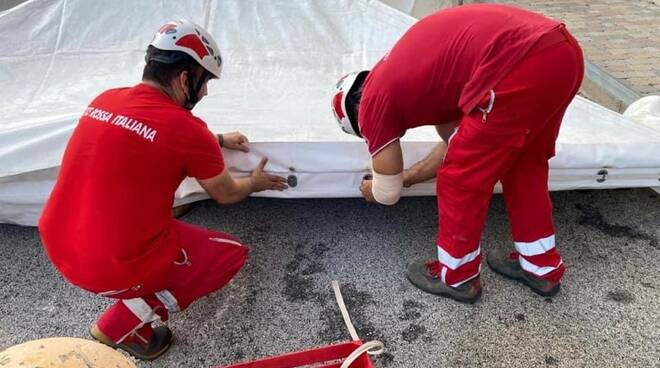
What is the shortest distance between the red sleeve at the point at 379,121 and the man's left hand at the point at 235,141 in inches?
22.4

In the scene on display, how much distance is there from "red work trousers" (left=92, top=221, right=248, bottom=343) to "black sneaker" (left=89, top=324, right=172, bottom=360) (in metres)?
0.02

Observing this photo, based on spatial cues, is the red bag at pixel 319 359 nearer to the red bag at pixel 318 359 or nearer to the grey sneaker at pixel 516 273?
the red bag at pixel 318 359

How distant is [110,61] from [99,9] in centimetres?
37

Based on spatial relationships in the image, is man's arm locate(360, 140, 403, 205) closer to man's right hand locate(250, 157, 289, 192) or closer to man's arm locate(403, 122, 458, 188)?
man's arm locate(403, 122, 458, 188)

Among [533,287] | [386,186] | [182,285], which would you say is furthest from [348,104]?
[533,287]

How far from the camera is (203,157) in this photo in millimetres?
1748

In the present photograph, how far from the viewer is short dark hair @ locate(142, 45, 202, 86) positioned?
1713 millimetres

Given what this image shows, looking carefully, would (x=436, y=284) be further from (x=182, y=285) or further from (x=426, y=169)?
(x=182, y=285)

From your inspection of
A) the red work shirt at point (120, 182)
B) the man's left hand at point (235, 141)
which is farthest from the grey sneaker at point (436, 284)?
the red work shirt at point (120, 182)

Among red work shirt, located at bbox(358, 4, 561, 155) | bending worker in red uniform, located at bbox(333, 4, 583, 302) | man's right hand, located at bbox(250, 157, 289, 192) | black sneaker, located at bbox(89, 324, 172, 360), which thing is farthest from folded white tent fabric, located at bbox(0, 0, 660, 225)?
black sneaker, located at bbox(89, 324, 172, 360)

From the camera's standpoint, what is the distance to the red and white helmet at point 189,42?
5.65 ft

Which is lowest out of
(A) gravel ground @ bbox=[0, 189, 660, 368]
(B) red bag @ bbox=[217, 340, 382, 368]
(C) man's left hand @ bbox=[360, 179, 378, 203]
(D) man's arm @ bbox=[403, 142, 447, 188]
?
(A) gravel ground @ bbox=[0, 189, 660, 368]

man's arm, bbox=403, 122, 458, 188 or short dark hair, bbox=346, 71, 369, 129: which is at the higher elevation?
short dark hair, bbox=346, 71, 369, 129

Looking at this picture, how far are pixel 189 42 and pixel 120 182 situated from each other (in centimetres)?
48
